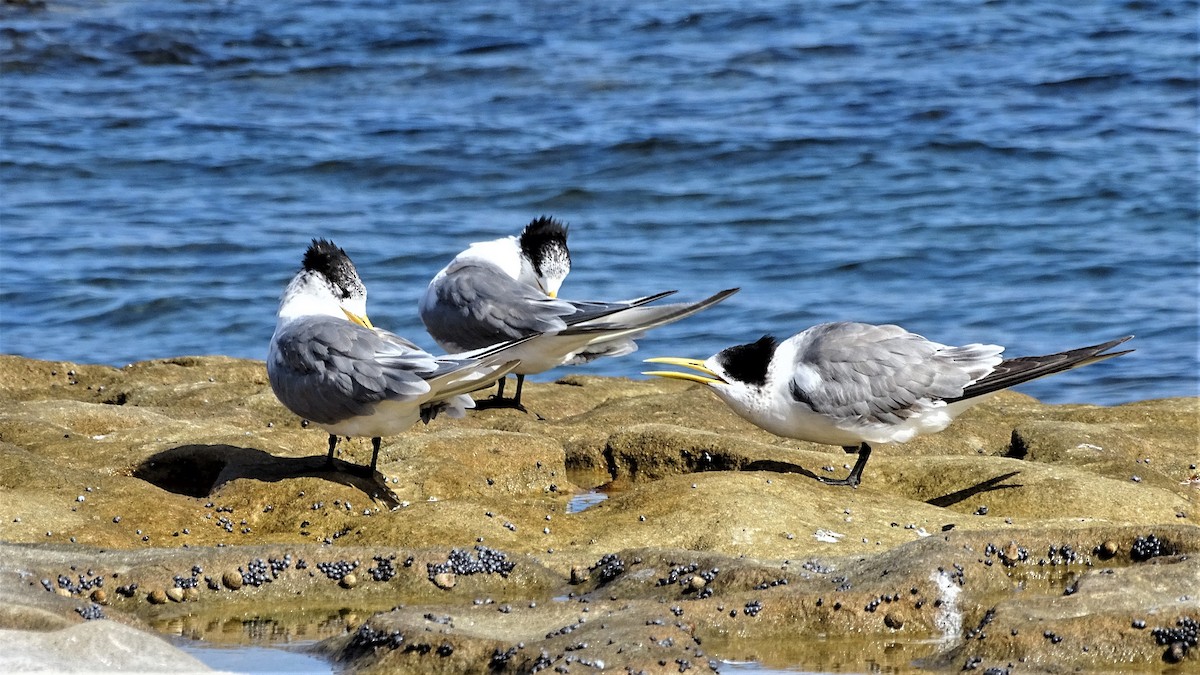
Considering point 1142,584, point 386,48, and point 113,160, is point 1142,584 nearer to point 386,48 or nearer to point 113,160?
point 113,160

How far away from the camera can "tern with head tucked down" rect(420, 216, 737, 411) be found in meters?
7.28

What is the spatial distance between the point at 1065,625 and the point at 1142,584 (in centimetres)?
44

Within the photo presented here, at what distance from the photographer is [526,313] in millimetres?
7672

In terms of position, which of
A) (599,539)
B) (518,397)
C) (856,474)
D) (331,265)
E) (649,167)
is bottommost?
(649,167)

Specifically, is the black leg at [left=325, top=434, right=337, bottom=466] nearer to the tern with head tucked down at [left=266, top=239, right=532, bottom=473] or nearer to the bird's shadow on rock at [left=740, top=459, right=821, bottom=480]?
the tern with head tucked down at [left=266, top=239, right=532, bottom=473]

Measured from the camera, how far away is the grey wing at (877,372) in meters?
6.51

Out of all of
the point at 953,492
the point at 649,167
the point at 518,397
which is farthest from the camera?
the point at 649,167

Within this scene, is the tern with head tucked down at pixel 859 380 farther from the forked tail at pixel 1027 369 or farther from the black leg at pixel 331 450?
the black leg at pixel 331 450

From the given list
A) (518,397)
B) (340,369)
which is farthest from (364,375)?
(518,397)

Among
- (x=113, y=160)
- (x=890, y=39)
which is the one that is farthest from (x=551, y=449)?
(x=890, y=39)

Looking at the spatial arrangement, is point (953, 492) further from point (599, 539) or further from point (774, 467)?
point (599, 539)

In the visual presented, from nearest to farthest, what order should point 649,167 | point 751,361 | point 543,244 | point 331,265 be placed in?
1. point 331,265
2. point 751,361
3. point 543,244
4. point 649,167

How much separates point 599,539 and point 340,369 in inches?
47.2

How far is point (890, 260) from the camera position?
45.3 ft
